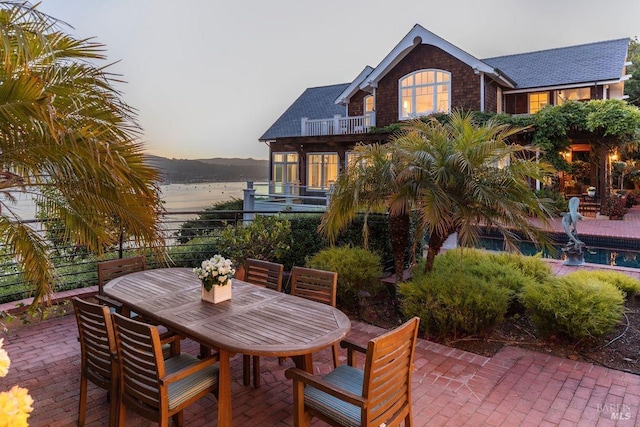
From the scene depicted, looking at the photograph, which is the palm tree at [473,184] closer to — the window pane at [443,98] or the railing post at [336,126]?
the window pane at [443,98]

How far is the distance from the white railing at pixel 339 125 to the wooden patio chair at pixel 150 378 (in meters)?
14.8

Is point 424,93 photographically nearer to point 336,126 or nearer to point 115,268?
point 336,126

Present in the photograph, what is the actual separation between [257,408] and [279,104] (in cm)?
2331

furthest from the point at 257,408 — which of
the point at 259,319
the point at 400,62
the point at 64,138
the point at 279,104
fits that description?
the point at 279,104

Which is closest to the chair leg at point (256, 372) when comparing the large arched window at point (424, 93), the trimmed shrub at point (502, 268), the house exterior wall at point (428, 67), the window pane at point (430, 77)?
the trimmed shrub at point (502, 268)

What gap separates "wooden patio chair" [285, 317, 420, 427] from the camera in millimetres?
2023

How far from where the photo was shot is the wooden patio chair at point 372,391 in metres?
2.02

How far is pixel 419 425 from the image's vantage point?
277 cm

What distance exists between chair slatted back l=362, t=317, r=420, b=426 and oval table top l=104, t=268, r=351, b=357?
0.40 metres

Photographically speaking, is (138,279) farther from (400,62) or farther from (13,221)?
(400,62)

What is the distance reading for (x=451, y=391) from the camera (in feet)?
10.6

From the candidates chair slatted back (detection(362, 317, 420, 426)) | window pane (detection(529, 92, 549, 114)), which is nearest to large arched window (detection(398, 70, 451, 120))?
window pane (detection(529, 92, 549, 114))

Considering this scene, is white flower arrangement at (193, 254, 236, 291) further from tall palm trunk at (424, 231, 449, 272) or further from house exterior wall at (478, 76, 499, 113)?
house exterior wall at (478, 76, 499, 113)

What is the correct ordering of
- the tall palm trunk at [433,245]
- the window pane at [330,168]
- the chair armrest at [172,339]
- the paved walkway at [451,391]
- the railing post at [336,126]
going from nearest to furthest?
the chair armrest at [172,339]
the paved walkway at [451,391]
the tall palm trunk at [433,245]
the railing post at [336,126]
the window pane at [330,168]
